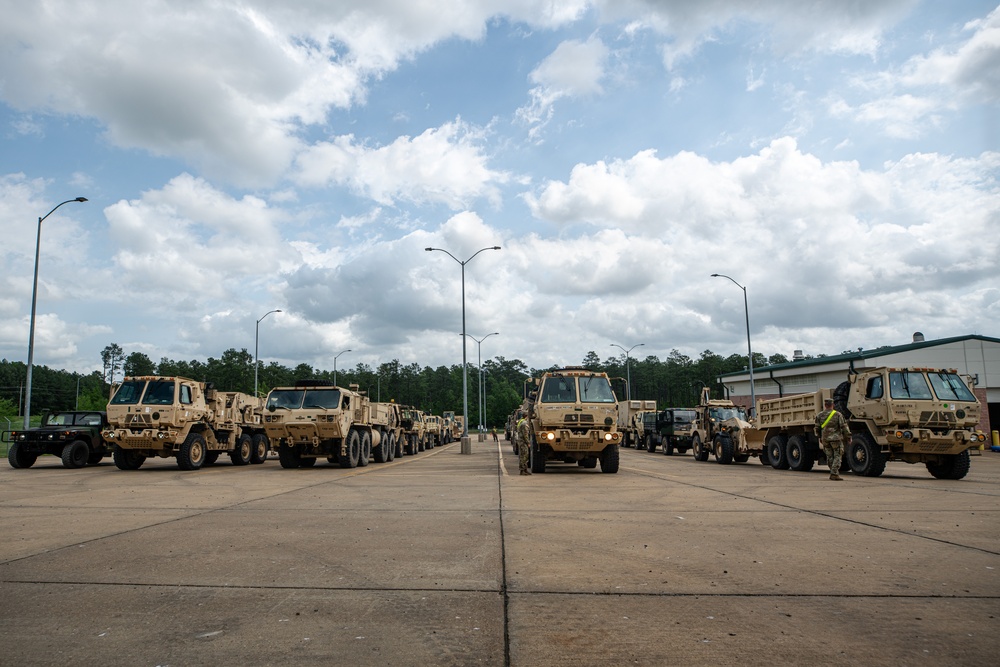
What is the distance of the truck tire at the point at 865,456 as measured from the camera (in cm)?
1488

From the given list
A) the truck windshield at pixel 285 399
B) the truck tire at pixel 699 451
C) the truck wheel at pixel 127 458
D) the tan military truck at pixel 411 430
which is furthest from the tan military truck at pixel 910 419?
the truck wheel at pixel 127 458

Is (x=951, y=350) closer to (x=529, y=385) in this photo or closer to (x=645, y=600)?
(x=529, y=385)

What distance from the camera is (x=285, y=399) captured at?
1845 cm

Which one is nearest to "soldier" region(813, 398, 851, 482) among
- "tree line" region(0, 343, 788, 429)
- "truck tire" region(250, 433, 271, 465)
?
"truck tire" region(250, 433, 271, 465)

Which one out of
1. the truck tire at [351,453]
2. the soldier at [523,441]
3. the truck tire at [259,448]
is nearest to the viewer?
the soldier at [523,441]

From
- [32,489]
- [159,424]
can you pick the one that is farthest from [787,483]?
[159,424]

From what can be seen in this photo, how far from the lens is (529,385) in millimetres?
16750

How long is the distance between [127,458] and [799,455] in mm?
18656

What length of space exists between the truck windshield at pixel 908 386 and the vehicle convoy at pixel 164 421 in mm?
18161

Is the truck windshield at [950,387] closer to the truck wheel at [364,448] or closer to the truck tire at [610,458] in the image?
the truck tire at [610,458]

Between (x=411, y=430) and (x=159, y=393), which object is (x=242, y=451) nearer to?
(x=159, y=393)

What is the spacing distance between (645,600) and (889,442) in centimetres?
1245

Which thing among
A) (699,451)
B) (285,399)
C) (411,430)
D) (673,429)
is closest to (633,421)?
(673,429)

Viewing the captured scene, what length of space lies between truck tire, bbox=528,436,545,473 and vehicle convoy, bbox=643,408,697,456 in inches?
550
